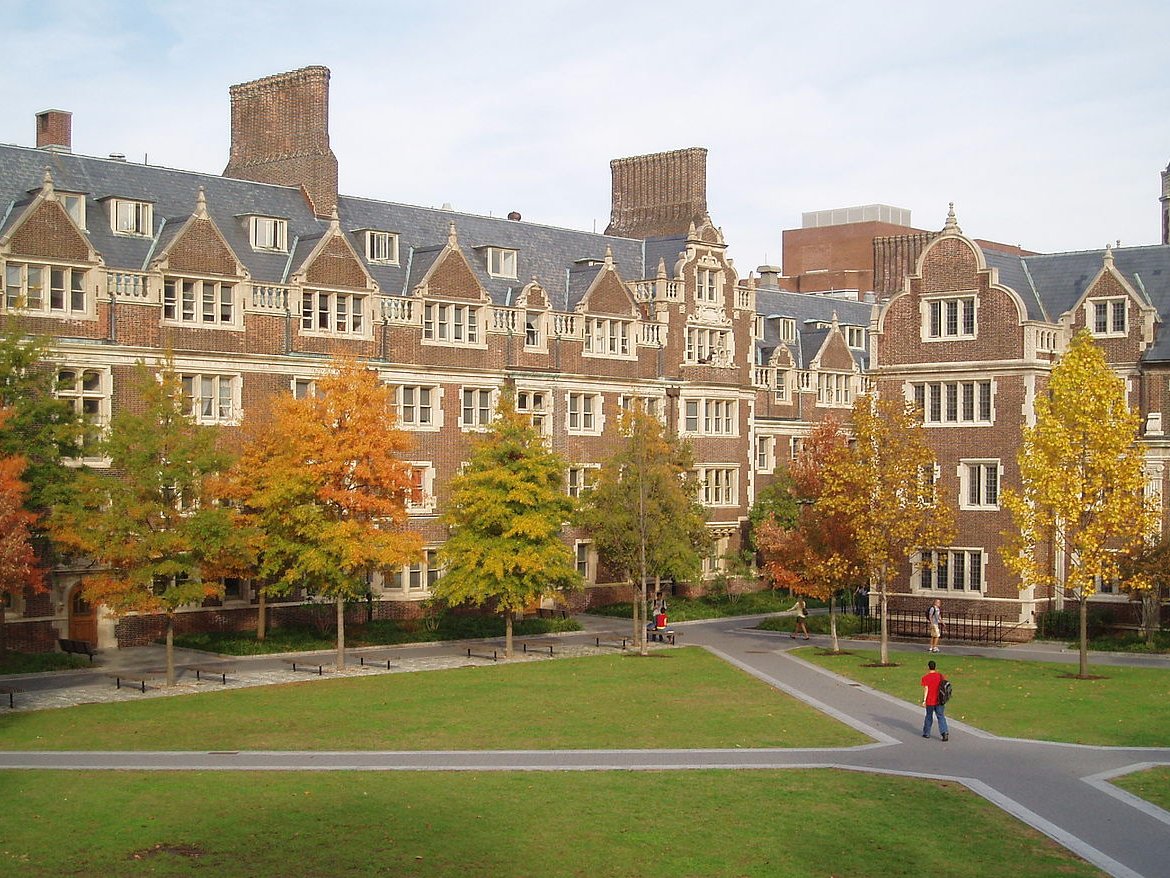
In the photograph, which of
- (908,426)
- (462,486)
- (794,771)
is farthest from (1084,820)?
(462,486)

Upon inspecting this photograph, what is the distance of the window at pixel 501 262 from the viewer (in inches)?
2447

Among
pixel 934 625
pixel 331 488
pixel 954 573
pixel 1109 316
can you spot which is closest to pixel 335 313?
pixel 331 488

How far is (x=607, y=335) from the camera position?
64.2m

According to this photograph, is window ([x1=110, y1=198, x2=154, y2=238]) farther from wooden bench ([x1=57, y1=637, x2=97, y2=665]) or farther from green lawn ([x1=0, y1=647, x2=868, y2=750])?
green lawn ([x1=0, y1=647, x2=868, y2=750])

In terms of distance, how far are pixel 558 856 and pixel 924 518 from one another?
30.4 metres

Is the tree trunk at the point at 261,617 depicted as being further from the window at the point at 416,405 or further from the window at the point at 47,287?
the window at the point at 47,287

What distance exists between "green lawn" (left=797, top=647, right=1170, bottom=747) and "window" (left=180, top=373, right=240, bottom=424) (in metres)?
20.7

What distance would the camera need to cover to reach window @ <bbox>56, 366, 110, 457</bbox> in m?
45.4

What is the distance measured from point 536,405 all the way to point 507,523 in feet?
46.1

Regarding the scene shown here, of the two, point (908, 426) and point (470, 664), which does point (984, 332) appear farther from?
point (470, 664)

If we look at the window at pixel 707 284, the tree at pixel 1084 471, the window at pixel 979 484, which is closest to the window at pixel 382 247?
the window at pixel 707 284

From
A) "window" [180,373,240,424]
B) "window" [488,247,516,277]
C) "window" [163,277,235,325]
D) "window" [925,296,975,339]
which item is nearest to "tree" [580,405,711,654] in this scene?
"window" [925,296,975,339]

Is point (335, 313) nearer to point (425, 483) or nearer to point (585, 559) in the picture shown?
point (425, 483)

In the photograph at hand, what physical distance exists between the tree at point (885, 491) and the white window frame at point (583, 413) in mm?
16935
